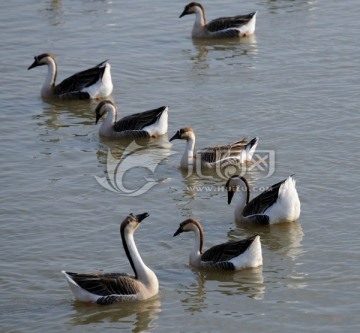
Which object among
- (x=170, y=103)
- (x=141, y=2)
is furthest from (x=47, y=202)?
(x=141, y=2)

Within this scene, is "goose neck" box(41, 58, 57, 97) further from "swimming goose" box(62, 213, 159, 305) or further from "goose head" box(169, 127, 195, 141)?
"swimming goose" box(62, 213, 159, 305)

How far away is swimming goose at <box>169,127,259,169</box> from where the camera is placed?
18.3 m

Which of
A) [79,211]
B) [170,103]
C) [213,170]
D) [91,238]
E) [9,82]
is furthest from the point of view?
[9,82]

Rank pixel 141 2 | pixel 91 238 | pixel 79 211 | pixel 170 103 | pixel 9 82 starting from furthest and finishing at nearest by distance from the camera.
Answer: pixel 141 2
pixel 9 82
pixel 170 103
pixel 79 211
pixel 91 238

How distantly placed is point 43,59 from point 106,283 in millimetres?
9868

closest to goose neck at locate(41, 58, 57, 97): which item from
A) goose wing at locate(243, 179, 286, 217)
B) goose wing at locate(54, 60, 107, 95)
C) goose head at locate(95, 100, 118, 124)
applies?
goose wing at locate(54, 60, 107, 95)

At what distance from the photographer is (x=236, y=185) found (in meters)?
16.7

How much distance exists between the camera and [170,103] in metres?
21.5

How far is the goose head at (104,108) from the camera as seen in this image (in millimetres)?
20344

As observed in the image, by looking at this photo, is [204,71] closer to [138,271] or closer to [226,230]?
[226,230]

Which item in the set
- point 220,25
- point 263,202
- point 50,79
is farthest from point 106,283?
point 220,25

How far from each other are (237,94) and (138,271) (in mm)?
8681

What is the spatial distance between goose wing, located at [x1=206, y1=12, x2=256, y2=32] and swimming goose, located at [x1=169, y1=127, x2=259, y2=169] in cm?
744

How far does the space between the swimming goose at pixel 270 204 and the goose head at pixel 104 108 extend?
4.51 m
